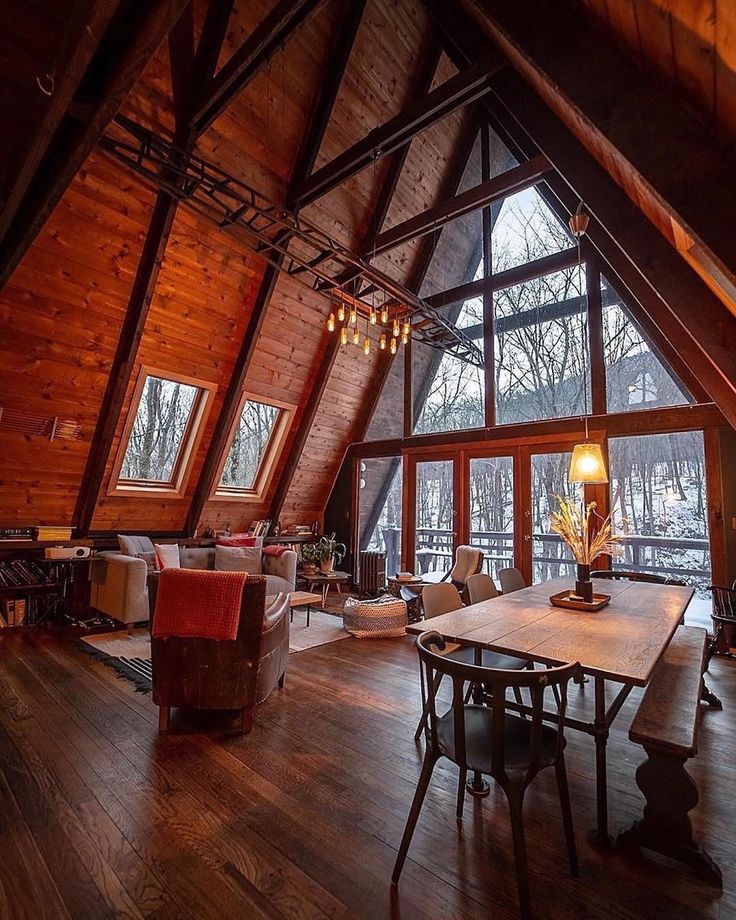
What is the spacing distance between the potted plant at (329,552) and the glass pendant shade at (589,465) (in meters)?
4.15

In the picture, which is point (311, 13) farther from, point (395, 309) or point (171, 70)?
point (395, 309)

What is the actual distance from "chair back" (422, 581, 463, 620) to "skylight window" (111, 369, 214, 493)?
397cm

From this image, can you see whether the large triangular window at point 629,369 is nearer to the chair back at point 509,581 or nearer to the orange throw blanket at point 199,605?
the chair back at point 509,581

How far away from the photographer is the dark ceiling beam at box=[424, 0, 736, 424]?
1902 mm

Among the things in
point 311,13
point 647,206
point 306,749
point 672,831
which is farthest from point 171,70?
point 672,831

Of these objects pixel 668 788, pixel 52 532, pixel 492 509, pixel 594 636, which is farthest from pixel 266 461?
pixel 668 788

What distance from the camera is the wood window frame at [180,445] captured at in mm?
5137

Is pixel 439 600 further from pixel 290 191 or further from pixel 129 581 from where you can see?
pixel 290 191

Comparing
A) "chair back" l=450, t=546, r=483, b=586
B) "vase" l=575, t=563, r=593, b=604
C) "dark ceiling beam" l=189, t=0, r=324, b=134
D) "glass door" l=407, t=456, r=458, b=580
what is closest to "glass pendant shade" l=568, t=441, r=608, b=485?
"vase" l=575, t=563, r=593, b=604

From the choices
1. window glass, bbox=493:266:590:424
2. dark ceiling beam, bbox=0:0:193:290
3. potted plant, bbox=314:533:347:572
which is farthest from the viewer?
potted plant, bbox=314:533:347:572

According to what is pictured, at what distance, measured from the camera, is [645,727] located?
1.85 metres

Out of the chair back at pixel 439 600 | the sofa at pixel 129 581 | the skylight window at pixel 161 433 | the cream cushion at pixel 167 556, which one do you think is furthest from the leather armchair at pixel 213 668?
the skylight window at pixel 161 433

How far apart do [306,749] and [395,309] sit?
4704 mm

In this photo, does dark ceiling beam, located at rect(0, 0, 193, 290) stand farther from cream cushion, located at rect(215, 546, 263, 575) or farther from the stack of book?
cream cushion, located at rect(215, 546, 263, 575)
